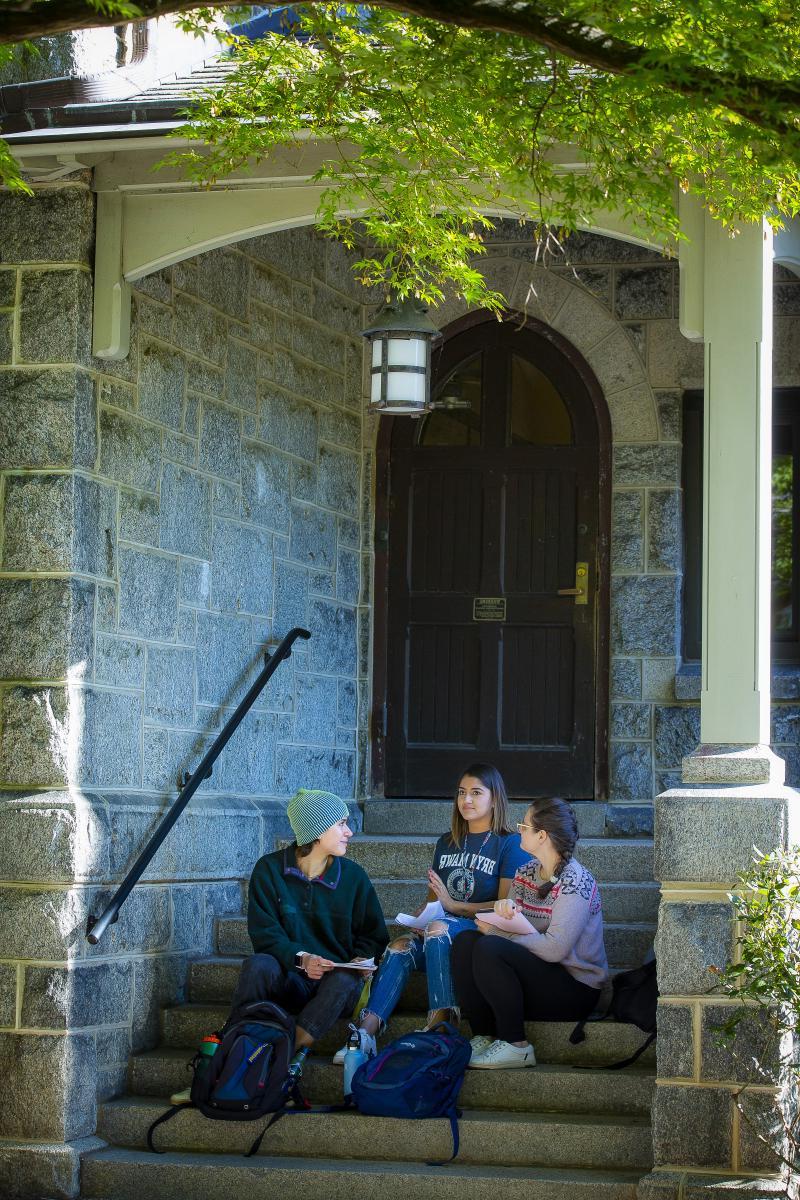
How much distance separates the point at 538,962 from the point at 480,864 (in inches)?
22.1

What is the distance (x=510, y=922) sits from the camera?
6.43 m

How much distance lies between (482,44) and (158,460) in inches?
114

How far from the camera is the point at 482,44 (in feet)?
15.7

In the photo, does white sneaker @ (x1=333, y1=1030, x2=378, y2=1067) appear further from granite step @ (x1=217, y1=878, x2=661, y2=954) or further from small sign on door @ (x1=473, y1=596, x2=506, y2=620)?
small sign on door @ (x1=473, y1=596, x2=506, y2=620)

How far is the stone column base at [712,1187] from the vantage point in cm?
555

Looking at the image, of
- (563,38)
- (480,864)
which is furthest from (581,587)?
(563,38)

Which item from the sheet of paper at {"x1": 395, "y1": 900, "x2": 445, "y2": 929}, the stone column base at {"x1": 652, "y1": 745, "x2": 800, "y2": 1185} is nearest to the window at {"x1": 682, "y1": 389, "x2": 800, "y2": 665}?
the sheet of paper at {"x1": 395, "y1": 900, "x2": 445, "y2": 929}

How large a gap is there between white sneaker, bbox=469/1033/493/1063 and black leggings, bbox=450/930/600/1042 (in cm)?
4

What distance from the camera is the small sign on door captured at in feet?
29.1

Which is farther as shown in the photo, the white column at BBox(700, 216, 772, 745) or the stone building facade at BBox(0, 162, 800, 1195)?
the stone building facade at BBox(0, 162, 800, 1195)

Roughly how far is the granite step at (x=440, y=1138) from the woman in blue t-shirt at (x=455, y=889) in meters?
0.30

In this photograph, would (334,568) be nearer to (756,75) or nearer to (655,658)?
(655,658)

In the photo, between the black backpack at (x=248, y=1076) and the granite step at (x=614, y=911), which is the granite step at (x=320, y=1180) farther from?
the granite step at (x=614, y=911)

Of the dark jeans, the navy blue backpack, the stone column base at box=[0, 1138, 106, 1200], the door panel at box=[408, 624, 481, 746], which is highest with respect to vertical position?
the door panel at box=[408, 624, 481, 746]
